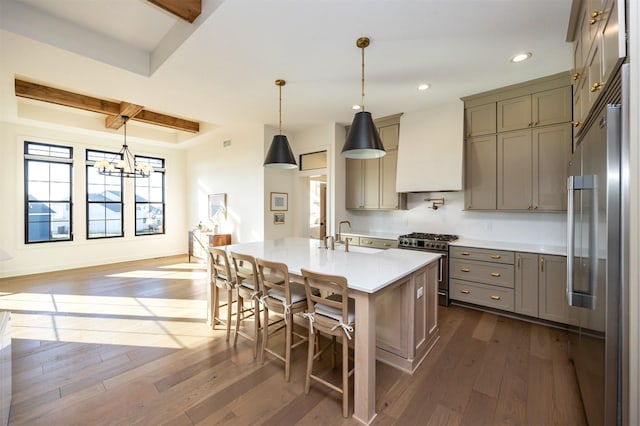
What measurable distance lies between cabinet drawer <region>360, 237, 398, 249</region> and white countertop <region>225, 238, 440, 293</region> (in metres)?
1.43

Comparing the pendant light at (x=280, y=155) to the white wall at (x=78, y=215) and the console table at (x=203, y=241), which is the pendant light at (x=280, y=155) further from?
the white wall at (x=78, y=215)

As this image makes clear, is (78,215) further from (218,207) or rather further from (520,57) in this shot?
(520,57)

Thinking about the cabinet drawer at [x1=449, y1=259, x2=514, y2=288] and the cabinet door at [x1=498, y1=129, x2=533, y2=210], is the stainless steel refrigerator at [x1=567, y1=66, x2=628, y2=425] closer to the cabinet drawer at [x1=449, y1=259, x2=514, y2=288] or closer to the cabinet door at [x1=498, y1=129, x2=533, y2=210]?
the cabinet drawer at [x1=449, y1=259, x2=514, y2=288]

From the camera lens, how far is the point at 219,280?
2.86 m

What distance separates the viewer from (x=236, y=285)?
8.52ft

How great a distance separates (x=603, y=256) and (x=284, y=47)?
2828 mm

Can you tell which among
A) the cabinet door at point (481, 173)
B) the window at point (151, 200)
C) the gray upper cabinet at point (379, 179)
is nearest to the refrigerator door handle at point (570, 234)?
the cabinet door at point (481, 173)

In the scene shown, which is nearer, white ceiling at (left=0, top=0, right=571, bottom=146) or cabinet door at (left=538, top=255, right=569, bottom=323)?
white ceiling at (left=0, top=0, right=571, bottom=146)

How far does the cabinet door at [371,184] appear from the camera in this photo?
4.71 metres

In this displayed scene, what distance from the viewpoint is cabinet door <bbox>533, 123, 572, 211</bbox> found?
307 cm

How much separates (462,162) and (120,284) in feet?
19.3

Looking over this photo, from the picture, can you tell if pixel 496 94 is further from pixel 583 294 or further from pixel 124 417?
pixel 124 417

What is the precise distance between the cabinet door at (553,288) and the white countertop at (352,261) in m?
1.50

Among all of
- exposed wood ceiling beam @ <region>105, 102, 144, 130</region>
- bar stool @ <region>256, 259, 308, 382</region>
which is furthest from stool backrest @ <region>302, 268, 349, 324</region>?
exposed wood ceiling beam @ <region>105, 102, 144, 130</region>
